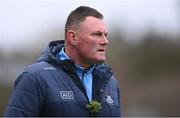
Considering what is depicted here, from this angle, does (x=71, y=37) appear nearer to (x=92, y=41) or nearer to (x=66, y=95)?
(x=92, y=41)

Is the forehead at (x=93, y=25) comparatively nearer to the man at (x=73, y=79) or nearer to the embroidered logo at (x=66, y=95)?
the man at (x=73, y=79)

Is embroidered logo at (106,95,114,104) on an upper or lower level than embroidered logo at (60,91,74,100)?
lower

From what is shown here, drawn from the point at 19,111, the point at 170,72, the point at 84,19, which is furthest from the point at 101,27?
the point at 170,72

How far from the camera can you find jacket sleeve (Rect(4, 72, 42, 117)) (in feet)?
11.2

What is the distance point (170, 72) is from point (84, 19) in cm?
1374

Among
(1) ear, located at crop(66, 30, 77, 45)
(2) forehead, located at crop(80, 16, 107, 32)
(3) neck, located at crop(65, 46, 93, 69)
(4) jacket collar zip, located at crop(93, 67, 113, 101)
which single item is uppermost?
(2) forehead, located at crop(80, 16, 107, 32)

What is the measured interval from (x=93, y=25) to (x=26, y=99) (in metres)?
0.58

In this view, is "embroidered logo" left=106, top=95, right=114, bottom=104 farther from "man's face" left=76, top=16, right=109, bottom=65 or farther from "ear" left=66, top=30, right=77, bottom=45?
"ear" left=66, top=30, right=77, bottom=45

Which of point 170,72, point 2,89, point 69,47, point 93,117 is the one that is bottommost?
point 170,72

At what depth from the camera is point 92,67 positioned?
3699 mm

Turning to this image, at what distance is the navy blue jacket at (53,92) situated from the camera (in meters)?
3.42

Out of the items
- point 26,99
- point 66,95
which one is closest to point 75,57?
point 66,95

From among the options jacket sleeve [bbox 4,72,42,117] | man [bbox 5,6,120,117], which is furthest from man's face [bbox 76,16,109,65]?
jacket sleeve [bbox 4,72,42,117]

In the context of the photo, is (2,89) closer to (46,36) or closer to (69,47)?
(46,36)
